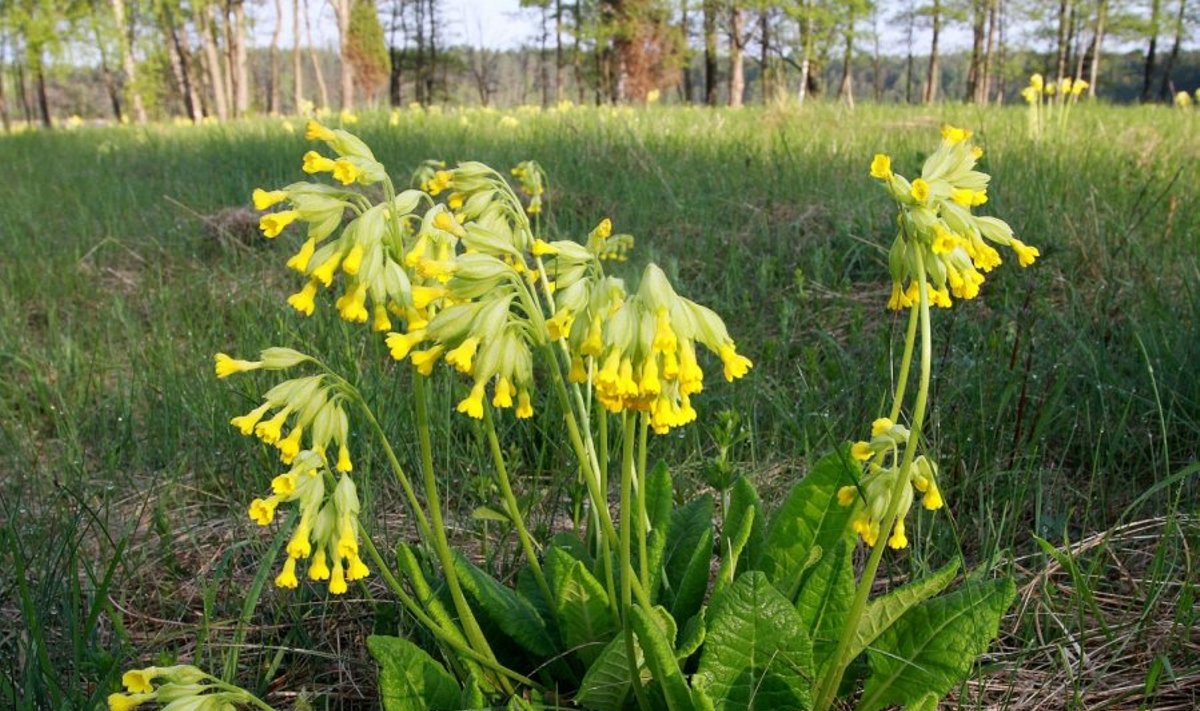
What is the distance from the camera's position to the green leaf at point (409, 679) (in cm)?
136

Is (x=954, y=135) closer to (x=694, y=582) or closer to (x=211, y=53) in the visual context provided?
(x=694, y=582)

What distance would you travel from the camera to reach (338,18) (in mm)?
31562

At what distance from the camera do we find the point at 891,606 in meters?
1.46

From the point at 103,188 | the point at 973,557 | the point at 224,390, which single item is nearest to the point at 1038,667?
the point at 973,557

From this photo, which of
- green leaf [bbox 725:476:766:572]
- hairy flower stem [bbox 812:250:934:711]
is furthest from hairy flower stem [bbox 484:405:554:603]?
hairy flower stem [bbox 812:250:934:711]

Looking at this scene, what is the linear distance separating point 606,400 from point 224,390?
7.00ft

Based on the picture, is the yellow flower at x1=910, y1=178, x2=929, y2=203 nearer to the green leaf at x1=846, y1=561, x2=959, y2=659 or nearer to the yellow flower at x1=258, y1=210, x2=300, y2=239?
the green leaf at x1=846, y1=561, x2=959, y2=659

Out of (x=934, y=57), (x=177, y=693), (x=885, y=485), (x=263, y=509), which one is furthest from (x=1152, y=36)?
(x=177, y=693)

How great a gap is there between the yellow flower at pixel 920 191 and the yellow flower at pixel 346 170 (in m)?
0.75

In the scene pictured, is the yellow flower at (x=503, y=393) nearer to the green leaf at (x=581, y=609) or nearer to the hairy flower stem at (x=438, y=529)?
the hairy flower stem at (x=438, y=529)

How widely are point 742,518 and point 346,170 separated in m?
0.91

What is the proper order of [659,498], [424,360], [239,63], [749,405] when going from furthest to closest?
A: [239,63] → [749,405] → [659,498] → [424,360]

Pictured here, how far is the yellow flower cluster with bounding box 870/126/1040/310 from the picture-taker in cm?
119

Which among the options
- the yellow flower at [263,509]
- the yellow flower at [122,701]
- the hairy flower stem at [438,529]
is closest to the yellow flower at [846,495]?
the hairy flower stem at [438,529]
